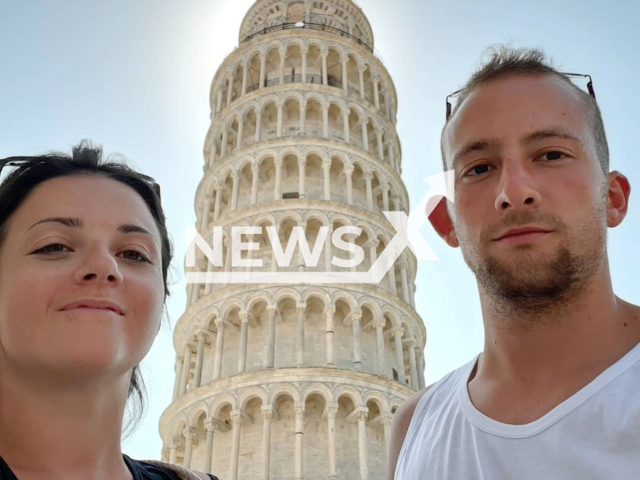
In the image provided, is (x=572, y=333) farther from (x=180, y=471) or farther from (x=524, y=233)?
(x=180, y=471)

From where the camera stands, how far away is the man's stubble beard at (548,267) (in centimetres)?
151

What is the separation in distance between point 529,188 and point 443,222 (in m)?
0.52

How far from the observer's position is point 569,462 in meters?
1.41

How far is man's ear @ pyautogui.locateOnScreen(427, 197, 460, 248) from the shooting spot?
200 centimetres

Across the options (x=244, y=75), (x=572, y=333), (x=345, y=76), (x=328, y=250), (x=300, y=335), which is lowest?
(x=572, y=333)

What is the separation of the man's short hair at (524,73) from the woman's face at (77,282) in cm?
108

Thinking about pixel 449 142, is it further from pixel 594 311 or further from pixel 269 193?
pixel 269 193

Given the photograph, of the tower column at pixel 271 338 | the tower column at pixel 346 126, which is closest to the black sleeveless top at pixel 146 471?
the tower column at pixel 271 338

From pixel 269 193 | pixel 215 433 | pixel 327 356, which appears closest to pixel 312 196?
pixel 269 193

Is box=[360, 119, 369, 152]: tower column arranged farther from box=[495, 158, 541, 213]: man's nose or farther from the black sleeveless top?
box=[495, 158, 541, 213]: man's nose

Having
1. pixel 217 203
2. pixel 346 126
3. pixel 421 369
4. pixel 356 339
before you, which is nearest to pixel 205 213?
pixel 217 203

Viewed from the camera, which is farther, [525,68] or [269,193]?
[269,193]

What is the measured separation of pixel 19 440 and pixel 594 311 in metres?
1.69

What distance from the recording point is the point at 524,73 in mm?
1782
